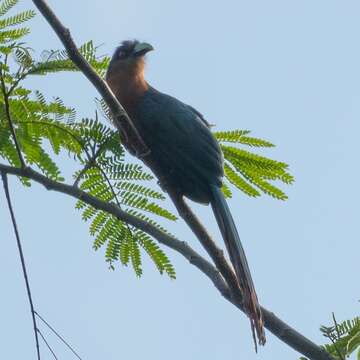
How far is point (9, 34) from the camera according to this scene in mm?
4473

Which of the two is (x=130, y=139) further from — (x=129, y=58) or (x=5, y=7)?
(x=129, y=58)

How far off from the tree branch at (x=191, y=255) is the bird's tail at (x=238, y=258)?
0.08 meters

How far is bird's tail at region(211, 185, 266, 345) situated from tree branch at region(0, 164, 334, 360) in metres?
0.08

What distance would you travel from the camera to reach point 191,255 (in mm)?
4195

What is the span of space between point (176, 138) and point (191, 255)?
5.68ft

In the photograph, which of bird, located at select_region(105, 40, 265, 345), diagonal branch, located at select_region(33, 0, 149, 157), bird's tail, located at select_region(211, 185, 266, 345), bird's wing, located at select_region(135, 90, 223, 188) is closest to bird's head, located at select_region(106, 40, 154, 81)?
bird, located at select_region(105, 40, 265, 345)

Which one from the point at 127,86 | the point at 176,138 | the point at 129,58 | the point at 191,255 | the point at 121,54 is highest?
the point at 121,54

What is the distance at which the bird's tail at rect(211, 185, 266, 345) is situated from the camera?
4020 mm

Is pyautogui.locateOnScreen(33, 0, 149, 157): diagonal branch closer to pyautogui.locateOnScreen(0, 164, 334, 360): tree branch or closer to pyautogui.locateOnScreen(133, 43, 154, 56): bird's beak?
pyautogui.locateOnScreen(0, 164, 334, 360): tree branch

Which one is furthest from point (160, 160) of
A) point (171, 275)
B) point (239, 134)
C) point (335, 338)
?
point (335, 338)

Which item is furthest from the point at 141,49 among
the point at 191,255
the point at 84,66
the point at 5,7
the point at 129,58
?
the point at 84,66

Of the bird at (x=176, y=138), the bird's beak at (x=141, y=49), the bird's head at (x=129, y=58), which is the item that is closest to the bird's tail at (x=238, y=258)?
the bird at (x=176, y=138)

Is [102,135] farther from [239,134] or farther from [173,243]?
[239,134]

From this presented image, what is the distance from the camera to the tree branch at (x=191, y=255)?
3.92 meters
